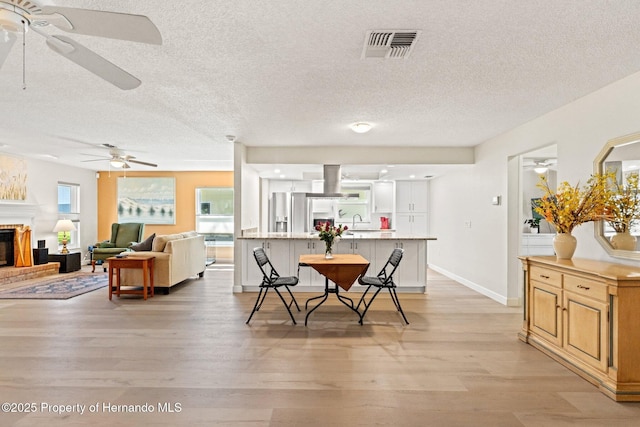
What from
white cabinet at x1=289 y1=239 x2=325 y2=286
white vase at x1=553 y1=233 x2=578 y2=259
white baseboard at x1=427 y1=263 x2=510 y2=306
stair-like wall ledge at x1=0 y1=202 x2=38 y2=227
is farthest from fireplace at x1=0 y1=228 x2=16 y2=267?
white vase at x1=553 y1=233 x2=578 y2=259

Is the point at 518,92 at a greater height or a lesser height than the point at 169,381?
greater

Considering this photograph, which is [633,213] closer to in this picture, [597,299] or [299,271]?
[597,299]

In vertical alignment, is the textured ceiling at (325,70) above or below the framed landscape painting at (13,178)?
above

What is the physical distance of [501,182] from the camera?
492 cm

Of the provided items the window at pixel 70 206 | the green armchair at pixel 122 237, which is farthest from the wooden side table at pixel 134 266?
the window at pixel 70 206

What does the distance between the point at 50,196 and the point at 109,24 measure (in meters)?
7.93

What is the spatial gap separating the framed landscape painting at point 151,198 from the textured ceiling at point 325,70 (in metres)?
4.19

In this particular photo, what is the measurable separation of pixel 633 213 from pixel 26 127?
6728mm

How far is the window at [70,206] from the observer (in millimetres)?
8250

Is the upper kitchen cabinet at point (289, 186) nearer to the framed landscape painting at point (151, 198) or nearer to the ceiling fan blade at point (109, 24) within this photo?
the framed landscape painting at point (151, 198)

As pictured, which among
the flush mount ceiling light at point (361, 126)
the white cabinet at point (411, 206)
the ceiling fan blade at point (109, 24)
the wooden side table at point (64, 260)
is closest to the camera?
the ceiling fan blade at point (109, 24)

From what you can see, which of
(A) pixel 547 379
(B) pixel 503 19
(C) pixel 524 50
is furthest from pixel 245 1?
(A) pixel 547 379

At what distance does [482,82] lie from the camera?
3088 millimetres

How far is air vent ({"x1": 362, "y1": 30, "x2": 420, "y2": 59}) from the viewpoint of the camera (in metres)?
2.27
